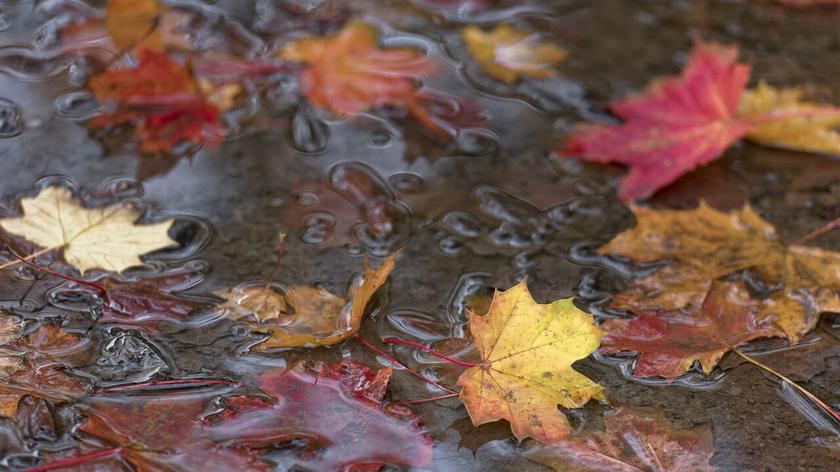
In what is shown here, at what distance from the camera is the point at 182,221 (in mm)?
1756

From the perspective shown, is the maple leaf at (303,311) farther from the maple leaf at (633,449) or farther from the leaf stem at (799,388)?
the leaf stem at (799,388)

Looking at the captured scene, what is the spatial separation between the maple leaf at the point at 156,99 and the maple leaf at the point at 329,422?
2.85 ft

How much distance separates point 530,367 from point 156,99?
1.26m

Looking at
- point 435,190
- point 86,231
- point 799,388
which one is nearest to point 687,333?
point 799,388

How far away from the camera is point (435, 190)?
6.23ft

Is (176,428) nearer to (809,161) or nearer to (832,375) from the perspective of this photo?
(832,375)

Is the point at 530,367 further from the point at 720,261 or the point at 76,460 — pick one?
the point at 76,460

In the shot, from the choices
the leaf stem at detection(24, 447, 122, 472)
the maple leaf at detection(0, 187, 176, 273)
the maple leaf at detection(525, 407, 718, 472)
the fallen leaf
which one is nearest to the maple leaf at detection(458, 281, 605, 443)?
the maple leaf at detection(525, 407, 718, 472)

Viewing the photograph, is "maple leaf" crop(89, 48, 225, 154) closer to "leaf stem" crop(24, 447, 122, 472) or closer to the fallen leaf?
"leaf stem" crop(24, 447, 122, 472)

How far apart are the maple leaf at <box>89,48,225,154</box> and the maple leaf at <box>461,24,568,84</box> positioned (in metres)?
0.79

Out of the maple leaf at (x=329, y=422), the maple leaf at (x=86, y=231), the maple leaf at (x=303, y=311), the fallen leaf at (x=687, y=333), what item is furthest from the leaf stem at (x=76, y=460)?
the fallen leaf at (x=687, y=333)

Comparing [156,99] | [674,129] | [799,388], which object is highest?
[156,99]

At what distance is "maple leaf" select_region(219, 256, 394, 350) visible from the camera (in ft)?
4.74

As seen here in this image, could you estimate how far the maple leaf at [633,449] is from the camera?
4.17ft
